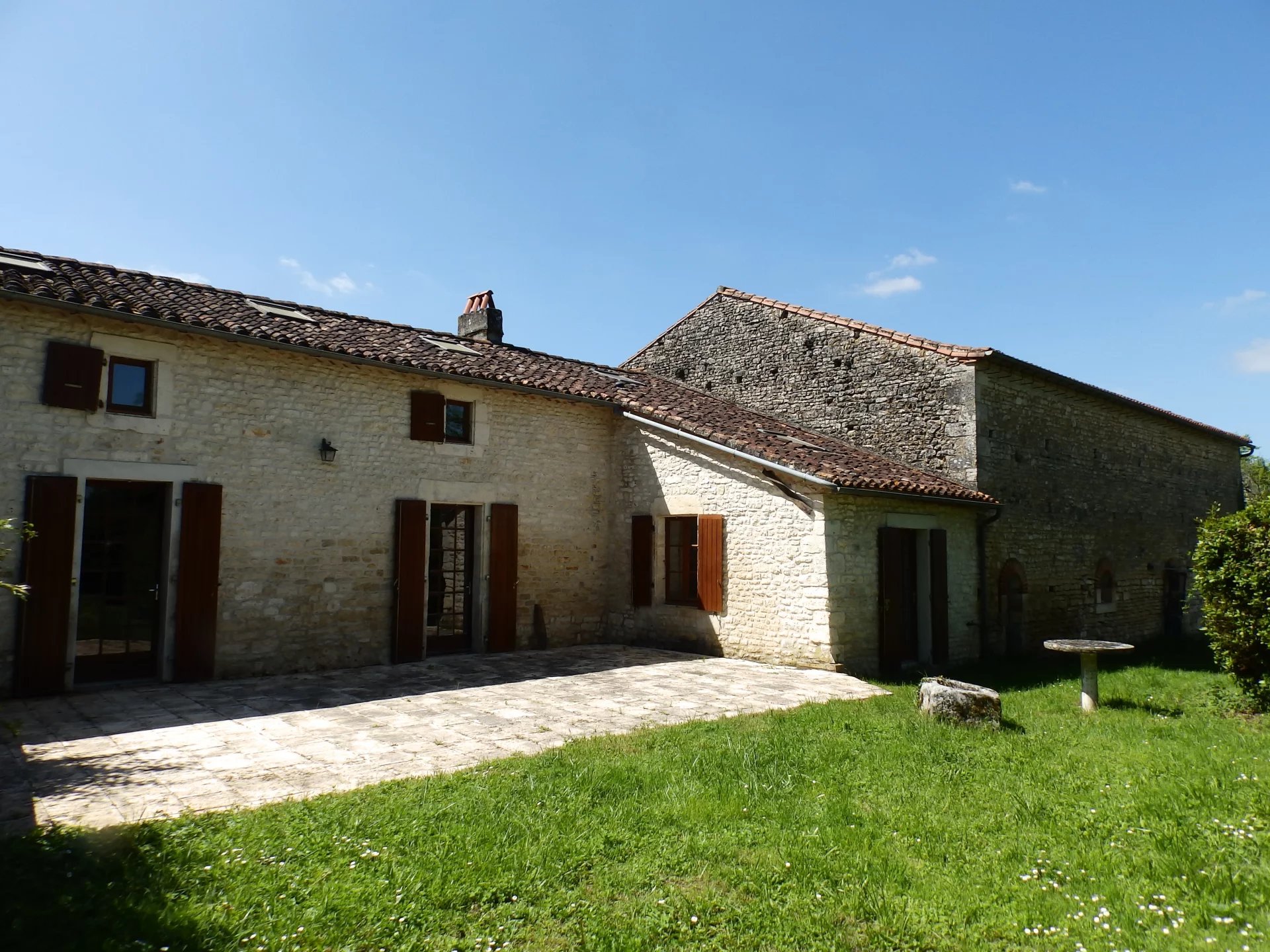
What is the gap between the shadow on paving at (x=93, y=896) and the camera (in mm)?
2789

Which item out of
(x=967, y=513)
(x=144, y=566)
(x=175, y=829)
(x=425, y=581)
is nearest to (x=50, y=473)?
(x=144, y=566)

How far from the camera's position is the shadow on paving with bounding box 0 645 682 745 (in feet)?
19.9

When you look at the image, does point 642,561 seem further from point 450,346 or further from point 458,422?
point 450,346

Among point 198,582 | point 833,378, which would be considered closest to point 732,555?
point 833,378

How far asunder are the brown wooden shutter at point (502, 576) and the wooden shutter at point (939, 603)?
5.80 metres

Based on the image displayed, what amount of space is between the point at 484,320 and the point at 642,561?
5148 millimetres

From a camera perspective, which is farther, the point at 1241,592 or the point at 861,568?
the point at 861,568

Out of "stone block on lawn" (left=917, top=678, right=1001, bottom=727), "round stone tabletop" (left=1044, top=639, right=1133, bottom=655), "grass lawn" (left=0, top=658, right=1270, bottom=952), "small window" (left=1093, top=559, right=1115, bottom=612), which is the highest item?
"small window" (left=1093, top=559, right=1115, bottom=612)

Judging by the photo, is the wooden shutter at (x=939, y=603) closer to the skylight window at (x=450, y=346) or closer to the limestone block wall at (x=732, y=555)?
the limestone block wall at (x=732, y=555)

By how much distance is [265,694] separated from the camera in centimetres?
732

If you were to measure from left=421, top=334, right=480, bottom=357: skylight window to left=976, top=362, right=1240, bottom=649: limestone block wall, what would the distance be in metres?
7.58

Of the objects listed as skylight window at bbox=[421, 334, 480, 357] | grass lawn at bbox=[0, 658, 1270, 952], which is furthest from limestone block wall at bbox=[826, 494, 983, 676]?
skylight window at bbox=[421, 334, 480, 357]

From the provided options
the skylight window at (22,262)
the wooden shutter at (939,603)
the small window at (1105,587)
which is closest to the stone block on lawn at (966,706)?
the wooden shutter at (939,603)

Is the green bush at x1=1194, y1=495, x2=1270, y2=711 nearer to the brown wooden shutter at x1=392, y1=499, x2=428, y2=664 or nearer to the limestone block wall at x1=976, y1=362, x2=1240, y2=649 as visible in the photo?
the limestone block wall at x1=976, y1=362, x2=1240, y2=649
